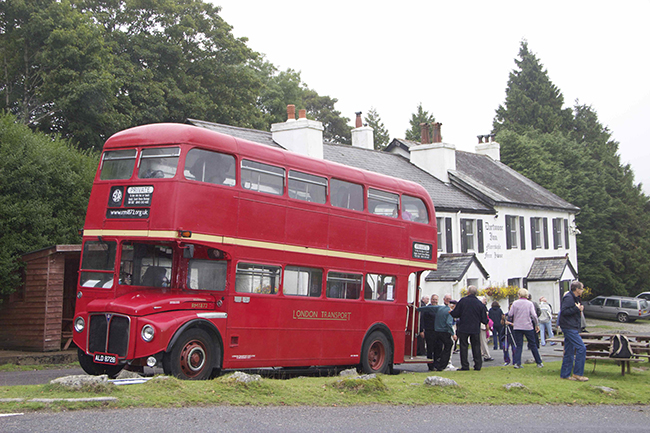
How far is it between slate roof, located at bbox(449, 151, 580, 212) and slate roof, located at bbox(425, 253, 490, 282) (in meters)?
5.33

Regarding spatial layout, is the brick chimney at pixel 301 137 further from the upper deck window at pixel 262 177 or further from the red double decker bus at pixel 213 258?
the upper deck window at pixel 262 177

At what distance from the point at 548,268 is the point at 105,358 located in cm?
3214

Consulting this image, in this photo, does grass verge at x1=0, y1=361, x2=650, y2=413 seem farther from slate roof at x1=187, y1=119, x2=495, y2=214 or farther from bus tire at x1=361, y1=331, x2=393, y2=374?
slate roof at x1=187, y1=119, x2=495, y2=214

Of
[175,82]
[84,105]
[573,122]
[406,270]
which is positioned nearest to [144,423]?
[406,270]

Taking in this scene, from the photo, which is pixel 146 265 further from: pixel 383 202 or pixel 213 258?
pixel 383 202

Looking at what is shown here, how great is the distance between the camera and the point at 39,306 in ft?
61.7

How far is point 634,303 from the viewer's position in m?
43.7

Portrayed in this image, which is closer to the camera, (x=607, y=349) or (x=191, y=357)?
(x=191, y=357)

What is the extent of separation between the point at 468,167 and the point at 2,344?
29737 mm

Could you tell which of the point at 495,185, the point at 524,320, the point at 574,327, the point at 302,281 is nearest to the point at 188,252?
the point at 302,281

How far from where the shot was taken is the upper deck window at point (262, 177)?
504 inches

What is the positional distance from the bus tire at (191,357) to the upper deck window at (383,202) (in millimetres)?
5550

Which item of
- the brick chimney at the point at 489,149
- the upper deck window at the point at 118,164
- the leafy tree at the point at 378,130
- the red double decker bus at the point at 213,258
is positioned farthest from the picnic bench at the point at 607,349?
the leafy tree at the point at 378,130

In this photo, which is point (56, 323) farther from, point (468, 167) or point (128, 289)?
point (468, 167)
